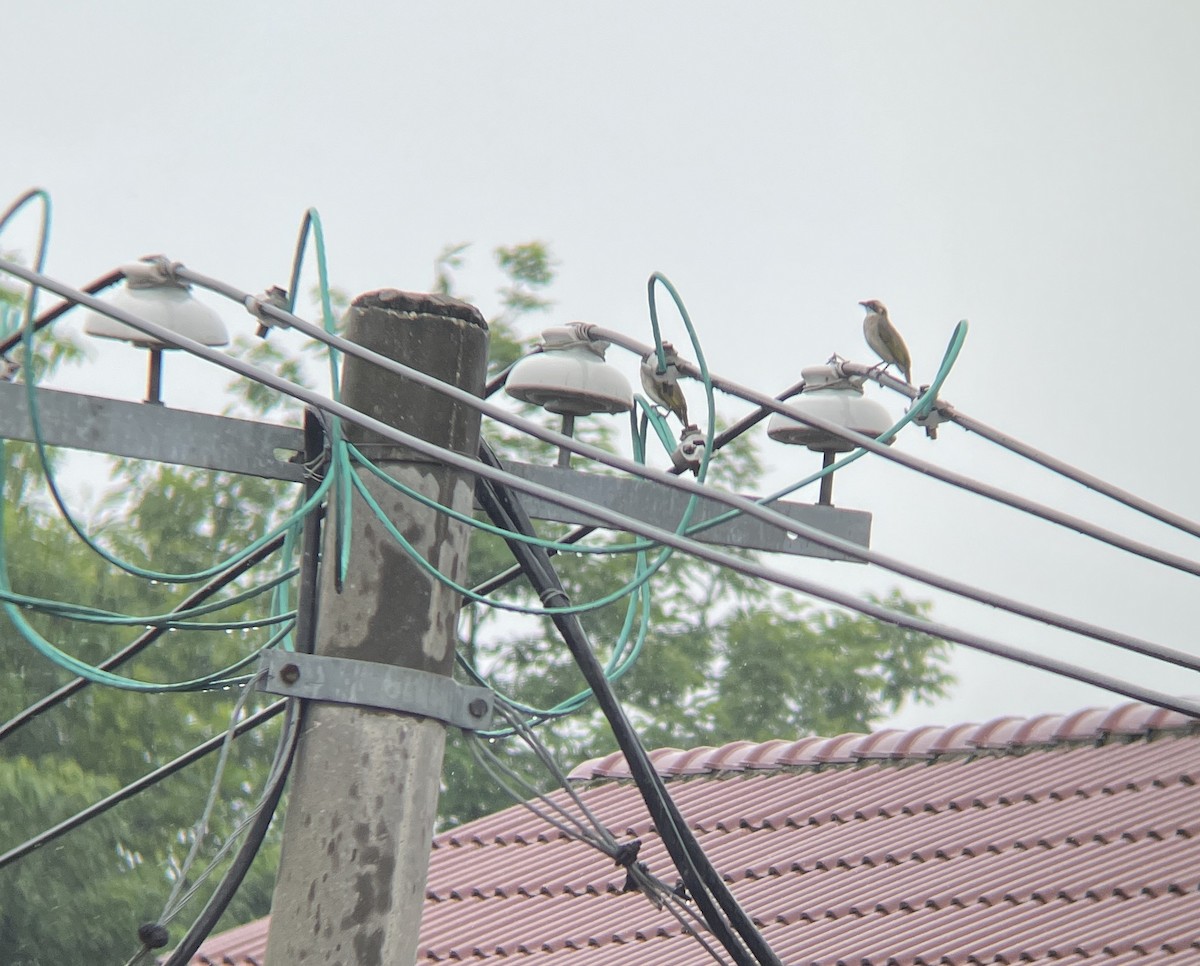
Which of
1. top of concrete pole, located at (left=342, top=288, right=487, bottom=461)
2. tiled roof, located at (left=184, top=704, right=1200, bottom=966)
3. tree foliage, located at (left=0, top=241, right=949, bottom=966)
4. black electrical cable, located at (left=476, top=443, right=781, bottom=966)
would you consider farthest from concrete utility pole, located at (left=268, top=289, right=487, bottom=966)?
tree foliage, located at (left=0, top=241, right=949, bottom=966)

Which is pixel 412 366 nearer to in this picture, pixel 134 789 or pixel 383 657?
pixel 383 657

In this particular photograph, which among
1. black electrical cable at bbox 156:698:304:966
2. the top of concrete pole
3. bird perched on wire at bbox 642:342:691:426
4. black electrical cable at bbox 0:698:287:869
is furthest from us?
black electrical cable at bbox 0:698:287:869

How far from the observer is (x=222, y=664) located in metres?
22.0

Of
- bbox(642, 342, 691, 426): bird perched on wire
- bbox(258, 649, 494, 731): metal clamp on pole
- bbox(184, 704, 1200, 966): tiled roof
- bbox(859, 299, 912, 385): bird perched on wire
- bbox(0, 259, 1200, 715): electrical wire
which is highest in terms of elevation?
bbox(859, 299, 912, 385): bird perched on wire

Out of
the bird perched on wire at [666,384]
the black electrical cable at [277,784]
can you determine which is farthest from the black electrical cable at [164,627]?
the bird perched on wire at [666,384]

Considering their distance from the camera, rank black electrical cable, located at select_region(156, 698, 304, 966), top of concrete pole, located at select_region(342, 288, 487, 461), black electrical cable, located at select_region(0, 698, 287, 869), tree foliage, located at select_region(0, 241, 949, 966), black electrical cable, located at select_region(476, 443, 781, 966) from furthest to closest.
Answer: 1. tree foliage, located at select_region(0, 241, 949, 966)
2. black electrical cable, located at select_region(0, 698, 287, 869)
3. black electrical cable, located at select_region(476, 443, 781, 966)
4. top of concrete pole, located at select_region(342, 288, 487, 461)
5. black electrical cable, located at select_region(156, 698, 304, 966)

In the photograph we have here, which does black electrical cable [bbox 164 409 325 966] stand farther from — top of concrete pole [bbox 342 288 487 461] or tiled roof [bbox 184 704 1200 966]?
tiled roof [bbox 184 704 1200 966]

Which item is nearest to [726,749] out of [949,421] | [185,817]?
[949,421]

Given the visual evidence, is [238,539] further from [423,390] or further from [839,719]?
[423,390]

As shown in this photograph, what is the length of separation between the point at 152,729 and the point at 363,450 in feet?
58.5

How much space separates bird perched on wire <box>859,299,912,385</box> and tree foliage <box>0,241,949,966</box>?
1433cm

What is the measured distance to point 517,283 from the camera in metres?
28.2

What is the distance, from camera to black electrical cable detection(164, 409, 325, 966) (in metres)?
3.64

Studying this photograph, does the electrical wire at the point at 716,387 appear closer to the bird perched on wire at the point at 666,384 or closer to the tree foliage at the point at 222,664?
the bird perched on wire at the point at 666,384
